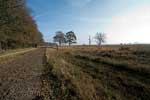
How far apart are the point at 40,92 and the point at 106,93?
297 cm

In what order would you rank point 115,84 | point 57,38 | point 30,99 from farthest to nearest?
point 57,38
point 115,84
point 30,99

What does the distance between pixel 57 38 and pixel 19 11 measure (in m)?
81.8

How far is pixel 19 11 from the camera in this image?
30.5m

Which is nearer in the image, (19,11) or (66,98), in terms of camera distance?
(66,98)

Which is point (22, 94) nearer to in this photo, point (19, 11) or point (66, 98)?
point (66, 98)

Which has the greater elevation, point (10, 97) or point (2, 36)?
point (2, 36)

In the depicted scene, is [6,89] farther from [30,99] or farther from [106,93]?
[106,93]

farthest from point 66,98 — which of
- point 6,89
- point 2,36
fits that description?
point 2,36

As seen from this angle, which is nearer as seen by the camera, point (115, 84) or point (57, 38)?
point (115, 84)

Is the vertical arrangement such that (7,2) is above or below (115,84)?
above

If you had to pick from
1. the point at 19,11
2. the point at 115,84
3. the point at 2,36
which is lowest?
the point at 115,84

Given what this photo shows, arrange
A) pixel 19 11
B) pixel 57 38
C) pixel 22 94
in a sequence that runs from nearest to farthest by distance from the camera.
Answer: pixel 22 94, pixel 19 11, pixel 57 38

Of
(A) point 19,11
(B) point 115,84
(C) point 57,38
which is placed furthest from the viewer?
(C) point 57,38

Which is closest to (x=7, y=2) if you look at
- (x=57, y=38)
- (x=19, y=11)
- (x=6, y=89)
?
(x=19, y=11)
